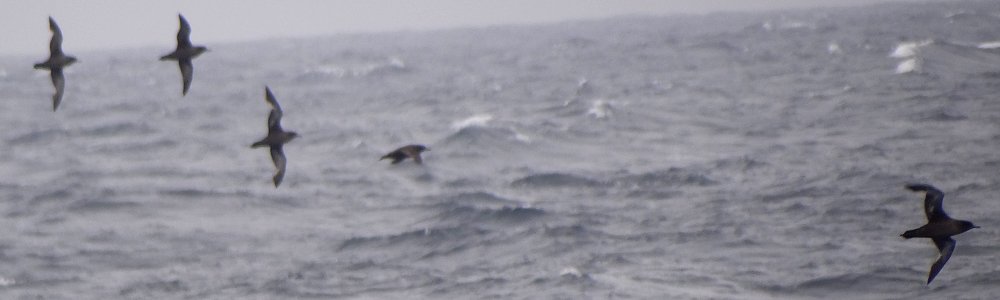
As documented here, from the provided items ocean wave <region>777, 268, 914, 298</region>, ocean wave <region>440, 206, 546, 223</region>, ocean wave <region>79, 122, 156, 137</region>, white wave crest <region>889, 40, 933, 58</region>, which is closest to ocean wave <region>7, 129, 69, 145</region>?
ocean wave <region>79, 122, 156, 137</region>

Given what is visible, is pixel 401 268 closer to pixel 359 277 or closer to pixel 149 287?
pixel 359 277

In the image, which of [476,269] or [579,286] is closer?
[579,286]

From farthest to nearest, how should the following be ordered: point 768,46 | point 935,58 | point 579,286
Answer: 1. point 768,46
2. point 935,58
3. point 579,286

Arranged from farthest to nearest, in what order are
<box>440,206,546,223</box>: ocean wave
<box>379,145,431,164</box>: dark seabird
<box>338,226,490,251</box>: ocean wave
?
1. <box>440,206,546,223</box>: ocean wave
2. <box>338,226,490,251</box>: ocean wave
3. <box>379,145,431,164</box>: dark seabird

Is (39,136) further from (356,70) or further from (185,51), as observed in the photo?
(356,70)

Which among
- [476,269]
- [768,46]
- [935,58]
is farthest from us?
[768,46]

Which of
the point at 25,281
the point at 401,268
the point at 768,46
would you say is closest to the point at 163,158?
the point at 25,281

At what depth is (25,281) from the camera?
78.3 ft

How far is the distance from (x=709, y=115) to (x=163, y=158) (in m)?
18.2

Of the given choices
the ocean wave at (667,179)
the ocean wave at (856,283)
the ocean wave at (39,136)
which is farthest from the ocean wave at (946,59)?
the ocean wave at (39,136)

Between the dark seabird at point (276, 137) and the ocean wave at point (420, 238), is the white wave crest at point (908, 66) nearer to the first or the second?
the ocean wave at point (420, 238)

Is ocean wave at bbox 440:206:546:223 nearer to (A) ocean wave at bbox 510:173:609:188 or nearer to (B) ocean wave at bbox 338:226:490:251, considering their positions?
(B) ocean wave at bbox 338:226:490:251

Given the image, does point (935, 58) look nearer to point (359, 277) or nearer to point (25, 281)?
point (359, 277)

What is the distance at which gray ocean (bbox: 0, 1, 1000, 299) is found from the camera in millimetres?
22078
